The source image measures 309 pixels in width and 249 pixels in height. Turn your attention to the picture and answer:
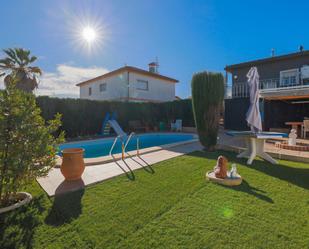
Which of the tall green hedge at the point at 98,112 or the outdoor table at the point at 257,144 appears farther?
the tall green hedge at the point at 98,112

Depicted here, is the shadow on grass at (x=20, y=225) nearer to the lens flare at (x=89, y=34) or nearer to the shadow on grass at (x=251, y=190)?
the shadow on grass at (x=251, y=190)

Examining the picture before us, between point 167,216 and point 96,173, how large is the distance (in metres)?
3.06

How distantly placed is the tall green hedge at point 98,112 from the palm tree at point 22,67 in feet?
14.1

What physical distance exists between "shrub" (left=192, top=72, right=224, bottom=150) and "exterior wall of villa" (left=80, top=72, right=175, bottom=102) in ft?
44.3

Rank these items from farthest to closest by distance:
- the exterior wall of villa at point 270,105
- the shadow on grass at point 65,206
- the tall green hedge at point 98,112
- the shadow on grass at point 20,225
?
the exterior wall of villa at point 270,105
the tall green hedge at point 98,112
the shadow on grass at point 65,206
the shadow on grass at point 20,225

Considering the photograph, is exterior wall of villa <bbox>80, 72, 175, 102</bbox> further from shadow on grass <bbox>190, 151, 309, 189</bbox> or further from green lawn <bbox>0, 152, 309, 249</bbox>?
green lawn <bbox>0, 152, 309, 249</bbox>

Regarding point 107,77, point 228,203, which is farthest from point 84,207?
point 107,77

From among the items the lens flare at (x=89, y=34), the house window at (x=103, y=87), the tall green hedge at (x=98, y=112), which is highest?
the lens flare at (x=89, y=34)

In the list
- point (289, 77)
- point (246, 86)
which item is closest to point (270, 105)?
point (246, 86)

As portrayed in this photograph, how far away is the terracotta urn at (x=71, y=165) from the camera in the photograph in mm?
4738

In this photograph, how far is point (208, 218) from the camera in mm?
3125

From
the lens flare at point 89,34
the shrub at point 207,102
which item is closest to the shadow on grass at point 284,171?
the shrub at point 207,102

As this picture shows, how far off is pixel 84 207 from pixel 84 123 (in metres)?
12.0

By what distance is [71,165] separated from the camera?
4.75 metres
